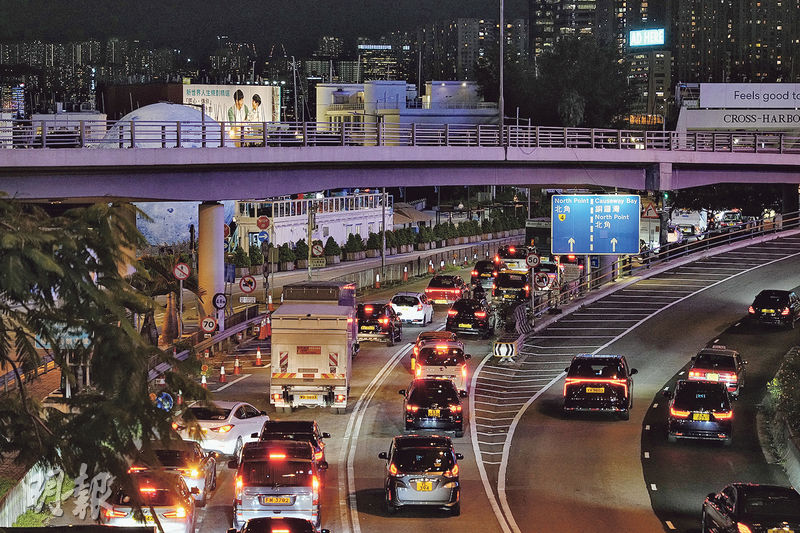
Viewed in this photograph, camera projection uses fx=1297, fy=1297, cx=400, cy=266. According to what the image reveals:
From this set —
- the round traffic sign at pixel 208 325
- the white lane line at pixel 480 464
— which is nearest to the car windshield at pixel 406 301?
Answer: the round traffic sign at pixel 208 325

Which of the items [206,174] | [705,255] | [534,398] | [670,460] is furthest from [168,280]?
[705,255]

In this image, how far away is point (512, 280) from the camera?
5769 centimetres

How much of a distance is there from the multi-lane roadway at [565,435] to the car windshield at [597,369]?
1140mm

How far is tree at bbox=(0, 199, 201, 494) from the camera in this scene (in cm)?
1000

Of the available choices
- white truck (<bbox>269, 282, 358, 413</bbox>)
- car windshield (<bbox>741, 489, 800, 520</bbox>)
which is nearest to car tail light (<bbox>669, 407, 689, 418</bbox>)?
white truck (<bbox>269, 282, 358, 413</bbox>)

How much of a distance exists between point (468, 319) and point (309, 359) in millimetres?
15111

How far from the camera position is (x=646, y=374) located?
3941 centimetres

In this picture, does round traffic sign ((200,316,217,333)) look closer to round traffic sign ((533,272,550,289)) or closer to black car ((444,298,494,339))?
black car ((444,298,494,339))

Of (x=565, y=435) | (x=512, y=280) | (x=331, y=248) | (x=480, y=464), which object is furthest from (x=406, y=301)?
(x=331, y=248)

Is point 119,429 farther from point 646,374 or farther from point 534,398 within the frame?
point 646,374

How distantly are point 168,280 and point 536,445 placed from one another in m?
18.3

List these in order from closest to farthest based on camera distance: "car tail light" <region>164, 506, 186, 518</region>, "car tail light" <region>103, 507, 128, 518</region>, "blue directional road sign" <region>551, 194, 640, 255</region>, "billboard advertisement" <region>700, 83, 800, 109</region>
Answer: "car tail light" <region>103, 507, 128, 518</region>
"car tail light" <region>164, 506, 186, 518</region>
"blue directional road sign" <region>551, 194, 640, 255</region>
"billboard advertisement" <region>700, 83, 800, 109</region>

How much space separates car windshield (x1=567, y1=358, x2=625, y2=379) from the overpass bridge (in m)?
14.4

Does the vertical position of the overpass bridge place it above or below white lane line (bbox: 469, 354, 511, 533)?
above
